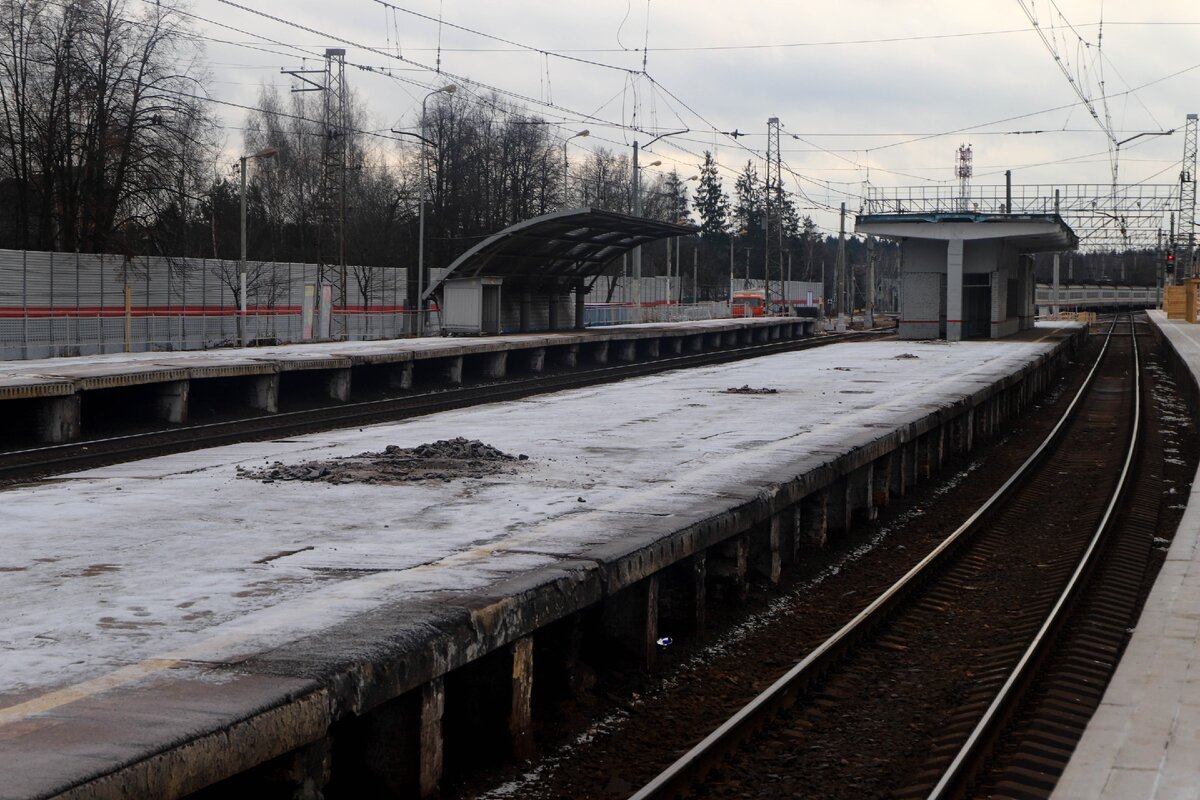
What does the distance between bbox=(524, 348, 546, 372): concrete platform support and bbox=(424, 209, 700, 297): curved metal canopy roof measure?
2.83 meters

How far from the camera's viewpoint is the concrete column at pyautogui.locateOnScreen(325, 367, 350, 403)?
26.7 meters

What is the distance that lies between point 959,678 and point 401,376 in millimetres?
21878

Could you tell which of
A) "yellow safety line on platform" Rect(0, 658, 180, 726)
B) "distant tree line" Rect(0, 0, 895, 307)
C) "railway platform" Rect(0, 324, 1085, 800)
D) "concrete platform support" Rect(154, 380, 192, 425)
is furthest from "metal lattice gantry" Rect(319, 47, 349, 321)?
"yellow safety line on platform" Rect(0, 658, 180, 726)

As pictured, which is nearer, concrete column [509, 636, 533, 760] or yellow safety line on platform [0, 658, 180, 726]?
yellow safety line on platform [0, 658, 180, 726]

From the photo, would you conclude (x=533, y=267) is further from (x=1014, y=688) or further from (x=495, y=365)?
(x=1014, y=688)

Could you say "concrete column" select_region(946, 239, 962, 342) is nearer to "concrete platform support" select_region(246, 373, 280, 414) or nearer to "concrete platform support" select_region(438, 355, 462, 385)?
"concrete platform support" select_region(438, 355, 462, 385)

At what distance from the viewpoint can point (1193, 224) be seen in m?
74.6

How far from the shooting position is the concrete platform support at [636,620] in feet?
29.6

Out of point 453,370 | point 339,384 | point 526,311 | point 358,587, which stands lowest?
point 358,587

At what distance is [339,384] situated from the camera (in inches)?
1054

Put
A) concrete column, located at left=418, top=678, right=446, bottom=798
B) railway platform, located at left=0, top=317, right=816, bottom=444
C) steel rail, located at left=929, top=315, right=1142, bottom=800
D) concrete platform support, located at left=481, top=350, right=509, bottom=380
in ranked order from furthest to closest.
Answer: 1. concrete platform support, located at left=481, top=350, right=509, bottom=380
2. railway platform, located at left=0, top=317, right=816, bottom=444
3. steel rail, located at left=929, top=315, right=1142, bottom=800
4. concrete column, located at left=418, top=678, right=446, bottom=798

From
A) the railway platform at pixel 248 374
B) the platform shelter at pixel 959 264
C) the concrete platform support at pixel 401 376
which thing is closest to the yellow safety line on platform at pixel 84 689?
the railway platform at pixel 248 374

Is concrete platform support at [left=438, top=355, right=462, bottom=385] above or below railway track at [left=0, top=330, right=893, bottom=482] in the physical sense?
above

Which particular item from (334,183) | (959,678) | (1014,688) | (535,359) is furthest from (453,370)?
(334,183)
